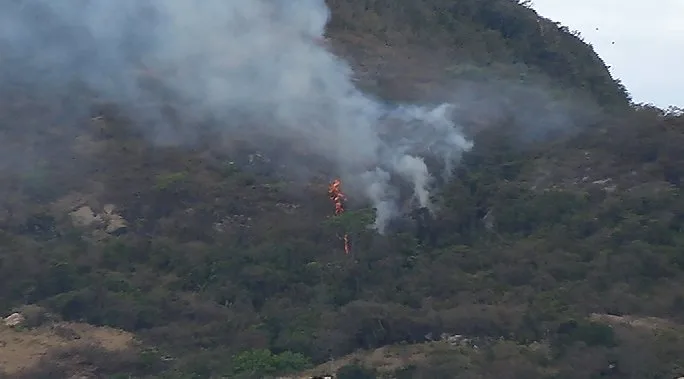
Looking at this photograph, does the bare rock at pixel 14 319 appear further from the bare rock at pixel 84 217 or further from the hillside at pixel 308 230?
the bare rock at pixel 84 217

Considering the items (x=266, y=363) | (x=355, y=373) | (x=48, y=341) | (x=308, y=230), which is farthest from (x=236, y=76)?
(x=355, y=373)

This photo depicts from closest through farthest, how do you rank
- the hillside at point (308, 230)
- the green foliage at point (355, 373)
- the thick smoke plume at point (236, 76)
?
1. the green foliage at point (355, 373)
2. the hillside at point (308, 230)
3. the thick smoke plume at point (236, 76)

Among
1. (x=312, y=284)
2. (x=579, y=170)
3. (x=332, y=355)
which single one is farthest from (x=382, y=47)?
(x=332, y=355)

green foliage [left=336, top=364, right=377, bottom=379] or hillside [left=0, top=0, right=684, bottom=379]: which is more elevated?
hillside [left=0, top=0, right=684, bottom=379]

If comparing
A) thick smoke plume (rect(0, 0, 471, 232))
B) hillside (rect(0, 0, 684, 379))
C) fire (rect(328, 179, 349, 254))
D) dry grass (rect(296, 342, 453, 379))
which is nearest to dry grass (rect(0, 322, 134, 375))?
hillside (rect(0, 0, 684, 379))

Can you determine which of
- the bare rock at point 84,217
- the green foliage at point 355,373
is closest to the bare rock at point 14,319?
the bare rock at point 84,217

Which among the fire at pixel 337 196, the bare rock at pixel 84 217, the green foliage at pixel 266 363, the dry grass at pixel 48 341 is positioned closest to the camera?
the green foliage at pixel 266 363

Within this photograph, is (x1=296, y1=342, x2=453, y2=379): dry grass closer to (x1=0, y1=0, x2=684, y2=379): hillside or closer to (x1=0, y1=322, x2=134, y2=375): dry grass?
(x1=0, y1=0, x2=684, y2=379): hillside
